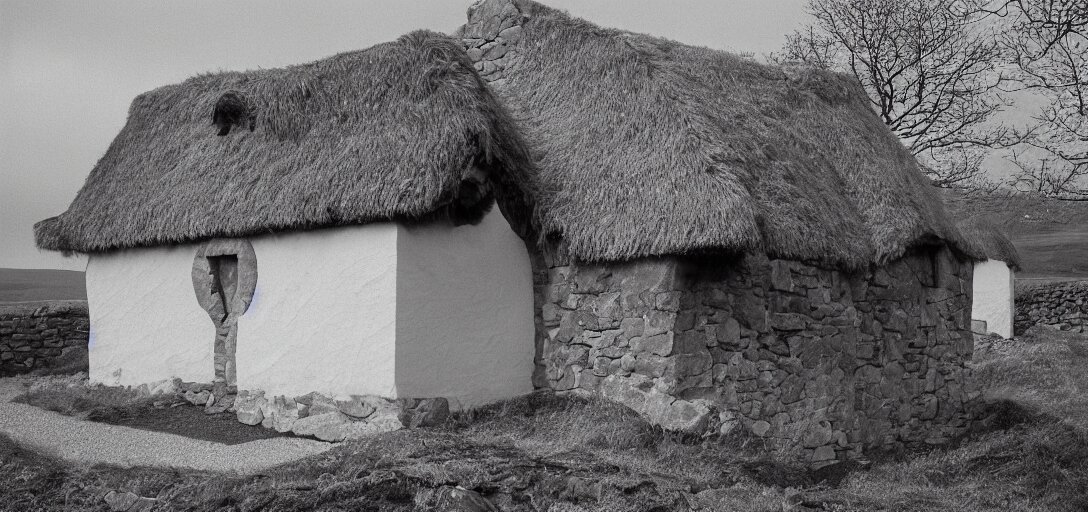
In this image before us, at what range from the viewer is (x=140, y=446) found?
29.9 ft

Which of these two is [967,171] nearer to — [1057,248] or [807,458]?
[807,458]

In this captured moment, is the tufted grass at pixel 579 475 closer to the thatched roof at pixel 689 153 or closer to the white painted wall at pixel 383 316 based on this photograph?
the white painted wall at pixel 383 316

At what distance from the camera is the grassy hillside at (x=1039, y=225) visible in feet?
59.4

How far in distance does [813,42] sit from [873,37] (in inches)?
53.0

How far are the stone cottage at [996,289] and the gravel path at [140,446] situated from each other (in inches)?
691

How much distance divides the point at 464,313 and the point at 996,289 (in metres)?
16.6

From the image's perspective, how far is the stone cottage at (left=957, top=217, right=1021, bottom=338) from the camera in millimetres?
21562

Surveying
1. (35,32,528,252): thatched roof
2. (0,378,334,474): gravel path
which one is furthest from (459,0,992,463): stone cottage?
(0,378,334,474): gravel path

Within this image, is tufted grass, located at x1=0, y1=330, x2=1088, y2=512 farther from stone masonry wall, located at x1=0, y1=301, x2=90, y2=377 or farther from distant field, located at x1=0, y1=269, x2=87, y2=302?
distant field, located at x1=0, y1=269, x2=87, y2=302

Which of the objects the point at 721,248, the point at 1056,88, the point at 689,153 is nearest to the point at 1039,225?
the point at 1056,88

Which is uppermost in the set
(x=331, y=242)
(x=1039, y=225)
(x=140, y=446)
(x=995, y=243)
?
(x=1039, y=225)

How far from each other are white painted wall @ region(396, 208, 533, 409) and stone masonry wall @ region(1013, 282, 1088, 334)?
56.0 feet

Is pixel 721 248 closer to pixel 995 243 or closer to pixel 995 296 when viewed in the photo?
pixel 995 243

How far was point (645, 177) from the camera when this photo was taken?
1025cm
